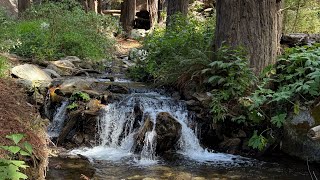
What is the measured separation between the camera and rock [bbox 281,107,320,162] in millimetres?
6410

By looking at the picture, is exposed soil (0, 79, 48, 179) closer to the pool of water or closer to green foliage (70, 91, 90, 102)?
the pool of water

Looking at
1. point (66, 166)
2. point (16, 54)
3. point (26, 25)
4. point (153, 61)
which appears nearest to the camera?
point (66, 166)

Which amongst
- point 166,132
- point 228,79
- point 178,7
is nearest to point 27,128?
point 166,132

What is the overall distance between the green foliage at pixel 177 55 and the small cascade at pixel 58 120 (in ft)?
7.79

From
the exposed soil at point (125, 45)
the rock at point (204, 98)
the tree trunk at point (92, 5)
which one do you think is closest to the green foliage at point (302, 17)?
the exposed soil at point (125, 45)

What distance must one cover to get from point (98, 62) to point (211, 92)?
5.84 metres

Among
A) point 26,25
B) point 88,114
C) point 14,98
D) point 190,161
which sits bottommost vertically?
point 190,161

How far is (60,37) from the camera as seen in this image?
12.4 meters

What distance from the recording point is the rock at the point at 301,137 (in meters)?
6.41

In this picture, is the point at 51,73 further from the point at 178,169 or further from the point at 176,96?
the point at 178,169

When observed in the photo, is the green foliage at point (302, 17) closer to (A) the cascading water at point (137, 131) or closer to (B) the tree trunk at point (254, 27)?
(B) the tree trunk at point (254, 27)

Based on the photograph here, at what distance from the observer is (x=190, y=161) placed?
6691mm

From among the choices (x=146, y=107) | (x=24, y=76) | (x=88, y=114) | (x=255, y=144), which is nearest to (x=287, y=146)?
(x=255, y=144)

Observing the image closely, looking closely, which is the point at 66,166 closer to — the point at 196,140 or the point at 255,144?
the point at 196,140
